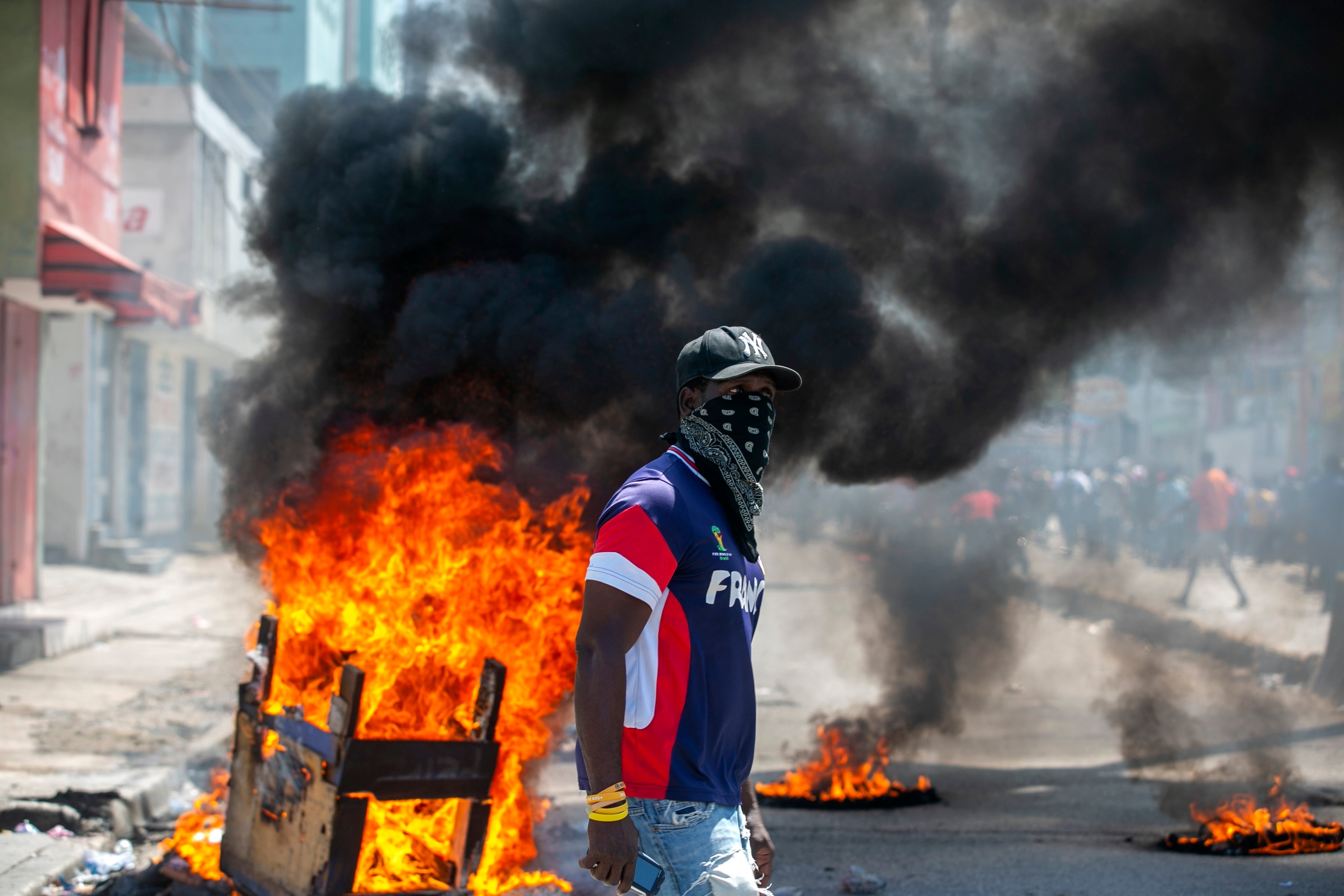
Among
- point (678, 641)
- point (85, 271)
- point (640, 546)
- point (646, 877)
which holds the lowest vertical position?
point (646, 877)

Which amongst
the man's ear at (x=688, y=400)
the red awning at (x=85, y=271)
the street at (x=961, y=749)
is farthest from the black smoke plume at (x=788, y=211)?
the red awning at (x=85, y=271)

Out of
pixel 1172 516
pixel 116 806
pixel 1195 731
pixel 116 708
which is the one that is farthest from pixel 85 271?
pixel 1172 516

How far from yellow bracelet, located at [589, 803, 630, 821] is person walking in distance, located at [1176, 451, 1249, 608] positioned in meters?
13.2

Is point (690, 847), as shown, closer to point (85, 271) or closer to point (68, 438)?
point (85, 271)

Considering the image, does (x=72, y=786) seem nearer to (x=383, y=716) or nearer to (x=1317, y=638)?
(x=383, y=716)

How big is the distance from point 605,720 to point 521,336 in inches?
132

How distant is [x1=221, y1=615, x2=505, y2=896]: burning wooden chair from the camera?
342 centimetres

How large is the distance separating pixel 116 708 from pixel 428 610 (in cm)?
495

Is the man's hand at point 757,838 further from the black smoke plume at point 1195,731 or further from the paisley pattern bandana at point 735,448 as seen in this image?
the black smoke plume at point 1195,731

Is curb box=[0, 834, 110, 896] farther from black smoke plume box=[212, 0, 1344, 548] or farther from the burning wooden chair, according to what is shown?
black smoke plume box=[212, 0, 1344, 548]

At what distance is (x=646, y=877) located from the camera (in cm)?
222

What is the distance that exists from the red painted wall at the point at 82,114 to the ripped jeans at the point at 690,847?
9444 mm

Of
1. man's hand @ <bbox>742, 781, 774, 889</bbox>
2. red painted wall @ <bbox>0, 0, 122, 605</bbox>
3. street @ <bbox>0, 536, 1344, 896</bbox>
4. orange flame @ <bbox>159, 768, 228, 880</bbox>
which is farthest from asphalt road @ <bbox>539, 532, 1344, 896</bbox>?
red painted wall @ <bbox>0, 0, 122, 605</bbox>

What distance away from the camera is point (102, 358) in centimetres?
1864
